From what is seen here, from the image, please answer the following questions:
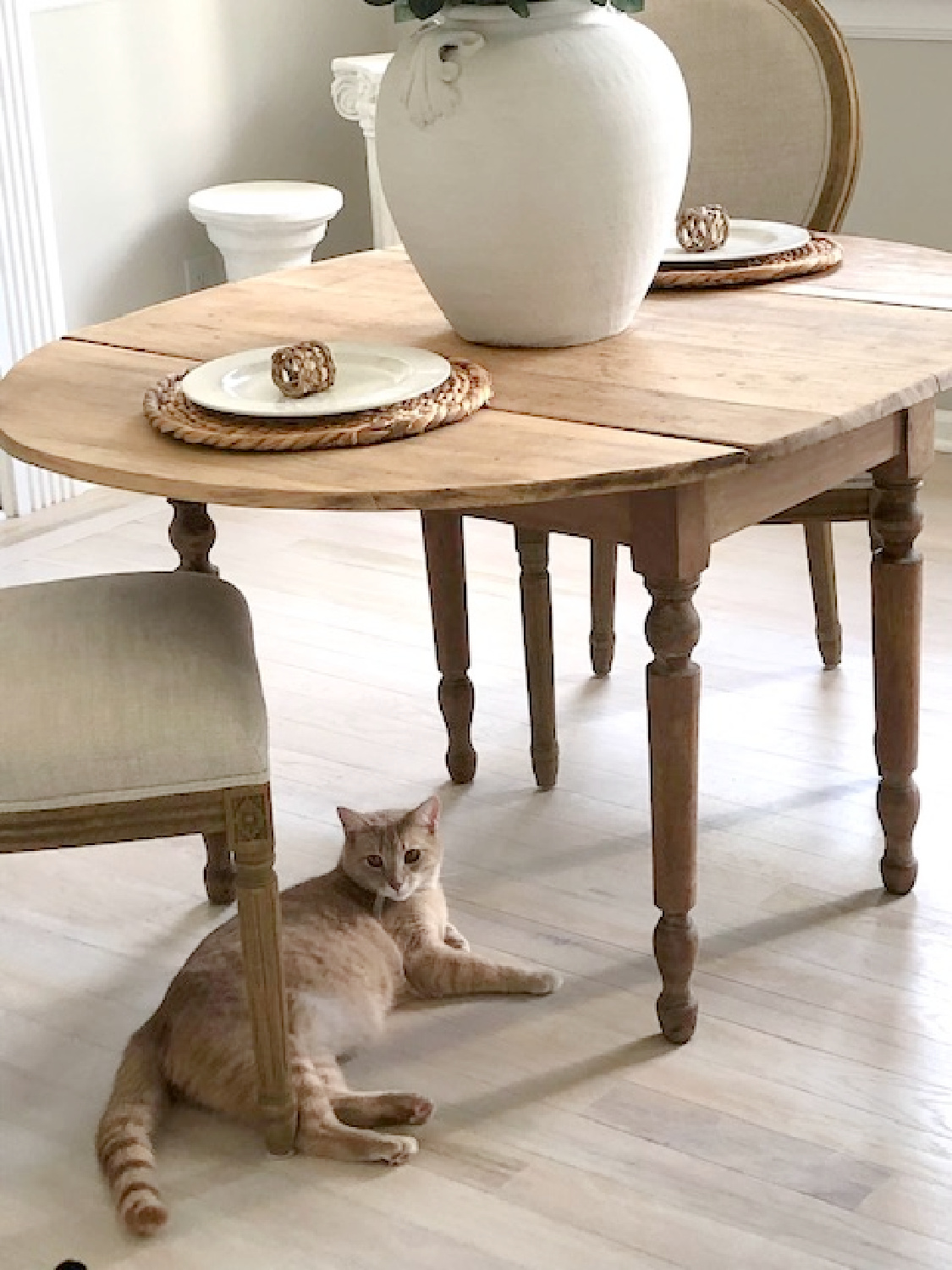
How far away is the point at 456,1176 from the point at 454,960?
33 cm

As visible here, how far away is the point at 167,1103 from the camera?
210 centimetres

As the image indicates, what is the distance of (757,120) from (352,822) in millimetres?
1228

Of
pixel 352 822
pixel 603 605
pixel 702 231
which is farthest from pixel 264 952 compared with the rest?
pixel 603 605

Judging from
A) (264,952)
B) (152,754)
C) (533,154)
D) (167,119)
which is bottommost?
(264,952)

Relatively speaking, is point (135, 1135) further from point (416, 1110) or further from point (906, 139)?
point (906, 139)

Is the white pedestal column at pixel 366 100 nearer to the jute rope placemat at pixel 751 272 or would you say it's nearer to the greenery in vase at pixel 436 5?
the jute rope placemat at pixel 751 272

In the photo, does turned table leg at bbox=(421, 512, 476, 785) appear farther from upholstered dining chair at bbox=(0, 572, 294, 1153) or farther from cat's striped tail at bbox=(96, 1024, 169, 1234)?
cat's striped tail at bbox=(96, 1024, 169, 1234)

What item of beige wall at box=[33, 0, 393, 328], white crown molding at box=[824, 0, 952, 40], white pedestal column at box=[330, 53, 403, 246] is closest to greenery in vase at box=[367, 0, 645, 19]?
white crown molding at box=[824, 0, 952, 40]

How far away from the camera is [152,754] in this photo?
72.6 inches

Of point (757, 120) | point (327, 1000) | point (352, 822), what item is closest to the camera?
point (327, 1000)

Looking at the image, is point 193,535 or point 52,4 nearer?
point 193,535

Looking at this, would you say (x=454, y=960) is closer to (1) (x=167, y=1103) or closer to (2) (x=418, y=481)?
(1) (x=167, y=1103)

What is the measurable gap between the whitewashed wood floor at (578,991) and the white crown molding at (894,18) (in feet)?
3.81

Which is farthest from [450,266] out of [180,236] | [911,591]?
[180,236]
